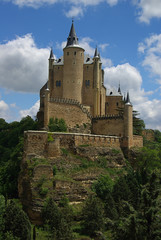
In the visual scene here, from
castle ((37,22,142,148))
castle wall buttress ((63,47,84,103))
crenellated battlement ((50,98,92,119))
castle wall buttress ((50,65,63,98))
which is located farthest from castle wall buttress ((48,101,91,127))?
castle wall buttress ((50,65,63,98))

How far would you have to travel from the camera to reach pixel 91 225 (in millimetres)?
35469

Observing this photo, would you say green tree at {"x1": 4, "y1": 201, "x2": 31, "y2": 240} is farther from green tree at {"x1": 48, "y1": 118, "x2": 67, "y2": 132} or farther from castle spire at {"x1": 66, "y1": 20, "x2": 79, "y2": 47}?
castle spire at {"x1": 66, "y1": 20, "x2": 79, "y2": 47}

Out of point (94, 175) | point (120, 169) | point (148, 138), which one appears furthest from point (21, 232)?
point (148, 138)

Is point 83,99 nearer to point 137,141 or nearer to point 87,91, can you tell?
point 87,91

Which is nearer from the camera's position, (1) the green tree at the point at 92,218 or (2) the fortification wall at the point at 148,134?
(1) the green tree at the point at 92,218

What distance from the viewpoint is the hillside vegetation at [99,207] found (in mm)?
25438

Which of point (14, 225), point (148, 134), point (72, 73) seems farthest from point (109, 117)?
point (14, 225)

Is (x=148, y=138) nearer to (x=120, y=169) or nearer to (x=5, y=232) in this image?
(x=120, y=169)

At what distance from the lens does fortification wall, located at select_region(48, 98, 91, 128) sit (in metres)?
55.1

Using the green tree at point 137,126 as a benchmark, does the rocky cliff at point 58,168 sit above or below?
below

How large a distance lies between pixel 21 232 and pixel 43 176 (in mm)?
8652

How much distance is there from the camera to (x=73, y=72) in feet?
209

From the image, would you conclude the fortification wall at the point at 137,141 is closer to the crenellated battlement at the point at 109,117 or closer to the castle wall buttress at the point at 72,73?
the crenellated battlement at the point at 109,117

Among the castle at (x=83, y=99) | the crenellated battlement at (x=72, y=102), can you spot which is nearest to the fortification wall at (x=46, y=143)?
the castle at (x=83, y=99)
